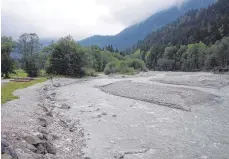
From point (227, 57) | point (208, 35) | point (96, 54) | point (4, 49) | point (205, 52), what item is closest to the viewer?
point (4, 49)

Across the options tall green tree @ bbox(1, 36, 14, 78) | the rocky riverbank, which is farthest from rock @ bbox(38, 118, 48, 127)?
tall green tree @ bbox(1, 36, 14, 78)

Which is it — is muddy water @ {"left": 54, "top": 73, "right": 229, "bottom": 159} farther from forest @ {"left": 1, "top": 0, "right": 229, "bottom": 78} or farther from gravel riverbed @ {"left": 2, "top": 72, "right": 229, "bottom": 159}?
forest @ {"left": 1, "top": 0, "right": 229, "bottom": 78}

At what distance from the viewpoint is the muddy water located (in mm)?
18378

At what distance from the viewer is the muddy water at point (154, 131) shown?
18.4 meters

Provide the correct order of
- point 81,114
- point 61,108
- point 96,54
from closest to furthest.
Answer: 1. point 81,114
2. point 61,108
3. point 96,54

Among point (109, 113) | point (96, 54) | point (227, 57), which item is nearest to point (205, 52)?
point (227, 57)

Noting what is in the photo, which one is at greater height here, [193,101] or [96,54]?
[96,54]

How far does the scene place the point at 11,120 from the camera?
2267 cm

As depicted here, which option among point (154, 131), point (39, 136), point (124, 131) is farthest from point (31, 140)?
point (154, 131)

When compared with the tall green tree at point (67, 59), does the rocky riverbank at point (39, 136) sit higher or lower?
lower

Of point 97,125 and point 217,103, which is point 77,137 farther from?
point 217,103

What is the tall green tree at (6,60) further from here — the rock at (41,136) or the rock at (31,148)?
the rock at (31,148)

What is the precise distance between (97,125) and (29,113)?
7.44 metres

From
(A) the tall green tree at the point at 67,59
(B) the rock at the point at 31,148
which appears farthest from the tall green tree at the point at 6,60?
(B) the rock at the point at 31,148
